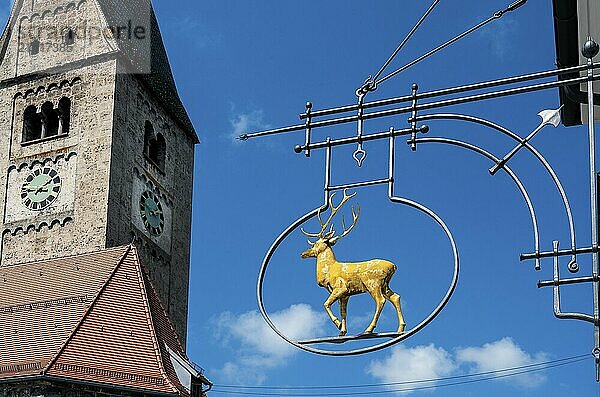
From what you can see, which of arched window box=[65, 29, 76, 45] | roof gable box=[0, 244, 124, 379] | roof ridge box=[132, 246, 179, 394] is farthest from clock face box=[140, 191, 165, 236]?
arched window box=[65, 29, 76, 45]

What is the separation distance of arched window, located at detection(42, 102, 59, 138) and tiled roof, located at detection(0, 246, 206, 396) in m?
4.96

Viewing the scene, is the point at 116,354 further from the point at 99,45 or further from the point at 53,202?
the point at 99,45

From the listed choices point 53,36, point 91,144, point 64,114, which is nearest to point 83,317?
point 91,144

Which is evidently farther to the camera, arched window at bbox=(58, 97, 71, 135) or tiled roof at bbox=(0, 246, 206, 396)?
arched window at bbox=(58, 97, 71, 135)

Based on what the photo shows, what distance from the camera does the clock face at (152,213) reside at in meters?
31.7

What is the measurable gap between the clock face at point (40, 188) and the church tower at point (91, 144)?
3 cm

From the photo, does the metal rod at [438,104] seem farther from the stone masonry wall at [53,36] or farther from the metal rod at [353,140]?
the stone masonry wall at [53,36]

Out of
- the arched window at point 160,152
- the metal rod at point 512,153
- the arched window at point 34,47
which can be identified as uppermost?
the arched window at point 34,47

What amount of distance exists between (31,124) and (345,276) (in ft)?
85.1

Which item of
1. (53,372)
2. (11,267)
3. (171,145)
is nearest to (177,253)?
(171,145)

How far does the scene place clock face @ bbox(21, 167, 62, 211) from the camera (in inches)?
1208

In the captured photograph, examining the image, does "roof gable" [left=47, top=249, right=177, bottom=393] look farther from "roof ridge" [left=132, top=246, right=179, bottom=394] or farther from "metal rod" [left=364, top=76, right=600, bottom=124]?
"metal rod" [left=364, top=76, right=600, bottom=124]

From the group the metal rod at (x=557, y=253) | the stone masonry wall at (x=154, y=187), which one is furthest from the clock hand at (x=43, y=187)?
the metal rod at (x=557, y=253)

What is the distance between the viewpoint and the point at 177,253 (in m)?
33.0
